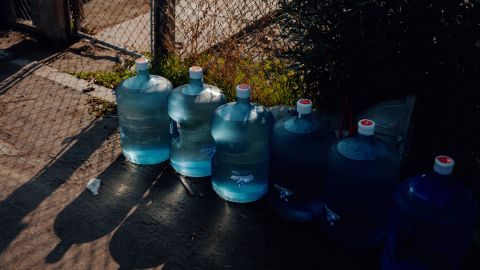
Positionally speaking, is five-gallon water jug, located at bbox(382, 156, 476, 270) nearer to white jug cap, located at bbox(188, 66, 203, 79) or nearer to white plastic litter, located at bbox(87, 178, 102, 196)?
white jug cap, located at bbox(188, 66, 203, 79)

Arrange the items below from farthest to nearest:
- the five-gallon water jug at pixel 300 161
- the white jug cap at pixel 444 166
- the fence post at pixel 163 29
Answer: the fence post at pixel 163 29 → the five-gallon water jug at pixel 300 161 → the white jug cap at pixel 444 166

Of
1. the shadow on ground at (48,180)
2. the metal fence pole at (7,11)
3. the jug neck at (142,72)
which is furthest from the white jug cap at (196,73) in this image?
the metal fence pole at (7,11)

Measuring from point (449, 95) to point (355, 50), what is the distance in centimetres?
62

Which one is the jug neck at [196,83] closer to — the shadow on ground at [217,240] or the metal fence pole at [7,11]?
the shadow on ground at [217,240]

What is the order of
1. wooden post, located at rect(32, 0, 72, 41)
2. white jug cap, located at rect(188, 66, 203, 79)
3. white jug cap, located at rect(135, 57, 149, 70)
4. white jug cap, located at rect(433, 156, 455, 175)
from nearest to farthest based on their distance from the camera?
white jug cap, located at rect(433, 156, 455, 175) < white jug cap, located at rect(188, 66, 203, 79) < white jug cap, located at rect(135, 57, 149, 70) < wooden post, located at rect(32, 0, 72, 41)

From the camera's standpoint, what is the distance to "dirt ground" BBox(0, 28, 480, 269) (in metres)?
2.92

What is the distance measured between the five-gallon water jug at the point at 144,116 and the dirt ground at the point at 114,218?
0.12 m

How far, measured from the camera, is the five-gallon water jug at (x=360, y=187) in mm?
2805

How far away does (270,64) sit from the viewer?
15.5 feet

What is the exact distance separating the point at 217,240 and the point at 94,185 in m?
1.00

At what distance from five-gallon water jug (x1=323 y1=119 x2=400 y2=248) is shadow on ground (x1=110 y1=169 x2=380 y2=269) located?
0.43 feet

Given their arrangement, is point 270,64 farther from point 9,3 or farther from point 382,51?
point 9,3

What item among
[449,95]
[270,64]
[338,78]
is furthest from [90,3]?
[449,95]

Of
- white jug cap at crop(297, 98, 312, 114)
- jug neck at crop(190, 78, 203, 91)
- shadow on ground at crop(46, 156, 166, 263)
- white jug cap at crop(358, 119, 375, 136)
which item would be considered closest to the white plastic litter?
shadow on ground at crop(46, 156, 166, 263)
